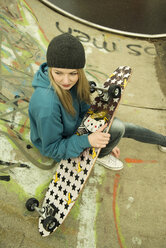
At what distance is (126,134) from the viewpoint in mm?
2975

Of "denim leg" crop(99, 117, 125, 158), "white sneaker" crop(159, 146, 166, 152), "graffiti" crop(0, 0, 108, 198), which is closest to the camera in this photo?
"denim leg" crop(99, 117, 125, 158)

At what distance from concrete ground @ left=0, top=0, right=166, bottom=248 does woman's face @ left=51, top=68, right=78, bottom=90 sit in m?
1.32

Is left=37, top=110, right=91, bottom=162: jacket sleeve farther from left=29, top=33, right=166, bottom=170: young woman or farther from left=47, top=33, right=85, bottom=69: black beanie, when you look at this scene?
left=47, top=33, right=85, bottom=69: black beanie

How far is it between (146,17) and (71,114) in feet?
23.5

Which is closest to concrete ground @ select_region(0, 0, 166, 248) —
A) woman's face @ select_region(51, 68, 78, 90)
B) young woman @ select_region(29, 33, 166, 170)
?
young woman @ select_region(29, 33, 166, 170)

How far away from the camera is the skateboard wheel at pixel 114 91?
269 centimetres

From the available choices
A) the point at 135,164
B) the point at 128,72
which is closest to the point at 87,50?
the point at 128,72

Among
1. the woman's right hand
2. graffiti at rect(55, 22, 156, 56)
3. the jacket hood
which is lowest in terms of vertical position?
the woman's right hand

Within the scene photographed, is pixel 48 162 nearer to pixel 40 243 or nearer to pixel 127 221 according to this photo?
pixel 40 243

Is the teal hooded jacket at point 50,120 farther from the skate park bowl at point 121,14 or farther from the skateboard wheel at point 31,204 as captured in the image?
the skate park bowl at point 121,14

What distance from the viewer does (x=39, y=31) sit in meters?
5.59

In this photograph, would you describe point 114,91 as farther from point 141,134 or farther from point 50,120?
point 50,120

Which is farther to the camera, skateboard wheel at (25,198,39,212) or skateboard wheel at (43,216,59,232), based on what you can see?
skateboard wheel at (25,198,39,212)

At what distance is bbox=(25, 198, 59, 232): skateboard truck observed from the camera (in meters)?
2.33
